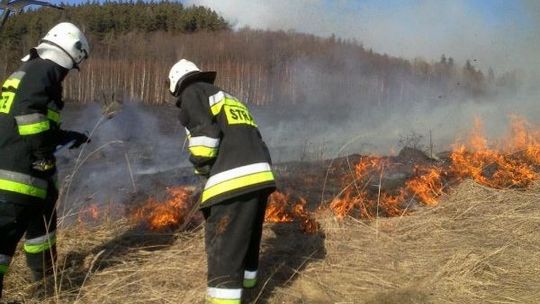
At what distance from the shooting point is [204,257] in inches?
180

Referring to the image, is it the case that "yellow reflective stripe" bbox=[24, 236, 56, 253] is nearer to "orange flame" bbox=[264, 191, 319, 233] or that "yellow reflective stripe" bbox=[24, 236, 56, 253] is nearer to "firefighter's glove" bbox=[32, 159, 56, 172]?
"firefighter's glove" bbox=[32, 159, 56, 172]

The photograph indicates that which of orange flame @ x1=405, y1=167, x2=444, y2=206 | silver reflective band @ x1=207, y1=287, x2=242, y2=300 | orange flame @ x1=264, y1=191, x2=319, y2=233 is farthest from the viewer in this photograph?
orange flame @ x1=405, y1=167, x2=444, y2=206

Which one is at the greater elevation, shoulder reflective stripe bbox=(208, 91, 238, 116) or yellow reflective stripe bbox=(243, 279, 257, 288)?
shoulder reflective stripe bbox=(208, 91, 238, 116)

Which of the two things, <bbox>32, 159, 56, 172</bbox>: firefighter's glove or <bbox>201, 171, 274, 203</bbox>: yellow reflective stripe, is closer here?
<bbox>201, 171, 274, 203</bbox>: yellow reflective stripe

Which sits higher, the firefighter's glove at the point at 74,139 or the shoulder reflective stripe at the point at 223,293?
the firefighter's glove at the point at 74,139

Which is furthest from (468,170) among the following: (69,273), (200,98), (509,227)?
(69,273)

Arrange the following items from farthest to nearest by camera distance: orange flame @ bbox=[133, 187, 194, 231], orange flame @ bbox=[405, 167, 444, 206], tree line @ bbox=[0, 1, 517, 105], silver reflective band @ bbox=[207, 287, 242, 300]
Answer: tree line @ bbox=[0, 1, 517, 105], orange flame @ bbox=[405, 167, 444, 206], orange flame @ bbox=[133, 187, 194, 231], silver reflective band @ bbox=[207, 287, 242, 300]

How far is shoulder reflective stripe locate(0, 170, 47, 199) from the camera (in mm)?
3586

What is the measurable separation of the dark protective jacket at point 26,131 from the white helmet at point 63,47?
153mm

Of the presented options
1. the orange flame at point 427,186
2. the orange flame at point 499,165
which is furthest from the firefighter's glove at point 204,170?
the orange flame at point 499,165

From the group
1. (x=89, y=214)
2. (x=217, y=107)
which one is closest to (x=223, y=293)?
(x=217, y=107)

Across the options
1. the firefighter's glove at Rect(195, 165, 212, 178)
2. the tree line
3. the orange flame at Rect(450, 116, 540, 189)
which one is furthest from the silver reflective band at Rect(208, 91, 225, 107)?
the tree line

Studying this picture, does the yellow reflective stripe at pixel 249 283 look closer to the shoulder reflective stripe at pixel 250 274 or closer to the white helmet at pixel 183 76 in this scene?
the shoulder reflective stripe at pixel 250 274

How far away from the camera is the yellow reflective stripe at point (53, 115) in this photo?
3843mm
